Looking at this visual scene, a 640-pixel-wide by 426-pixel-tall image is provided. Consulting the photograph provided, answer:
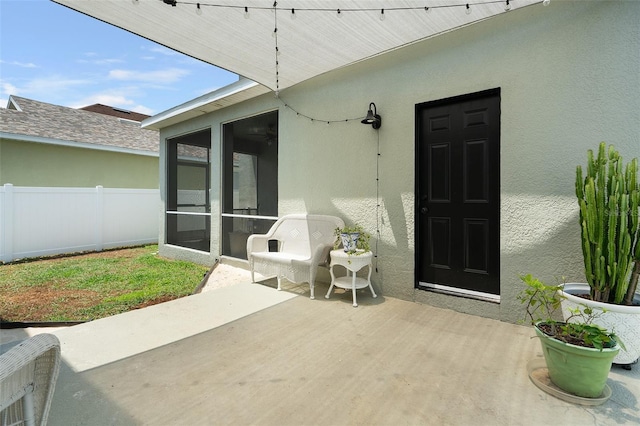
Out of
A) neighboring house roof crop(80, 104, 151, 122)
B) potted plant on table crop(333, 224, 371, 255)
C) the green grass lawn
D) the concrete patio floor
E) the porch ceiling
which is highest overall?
neighboring house roof crop(80, 104, 151, 122)

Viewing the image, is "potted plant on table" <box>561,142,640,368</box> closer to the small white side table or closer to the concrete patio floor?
the concrete patio floor

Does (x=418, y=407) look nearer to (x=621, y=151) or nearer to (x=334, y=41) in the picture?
Answer: (x=621, y=151)

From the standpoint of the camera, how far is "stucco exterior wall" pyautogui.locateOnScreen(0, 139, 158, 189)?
818cm

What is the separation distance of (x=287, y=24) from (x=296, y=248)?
2.93 meters

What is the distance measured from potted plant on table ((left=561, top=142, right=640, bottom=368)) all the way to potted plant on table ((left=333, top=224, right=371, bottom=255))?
2.04 metres

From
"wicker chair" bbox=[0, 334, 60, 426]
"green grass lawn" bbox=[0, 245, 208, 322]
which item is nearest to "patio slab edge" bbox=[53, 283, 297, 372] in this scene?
"green grass lawn" bbox=[0, 245, 208, 322]

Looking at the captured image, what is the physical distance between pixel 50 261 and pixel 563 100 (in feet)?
32.2

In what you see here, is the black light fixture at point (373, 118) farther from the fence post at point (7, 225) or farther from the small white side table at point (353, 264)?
the fence post at point (7, 225)

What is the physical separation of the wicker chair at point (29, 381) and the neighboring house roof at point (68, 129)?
30.8 ft

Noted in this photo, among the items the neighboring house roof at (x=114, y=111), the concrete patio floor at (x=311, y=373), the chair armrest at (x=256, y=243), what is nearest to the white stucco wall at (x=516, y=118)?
the concrete patio floor at (x=311, y=373)

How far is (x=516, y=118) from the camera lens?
9.91ft

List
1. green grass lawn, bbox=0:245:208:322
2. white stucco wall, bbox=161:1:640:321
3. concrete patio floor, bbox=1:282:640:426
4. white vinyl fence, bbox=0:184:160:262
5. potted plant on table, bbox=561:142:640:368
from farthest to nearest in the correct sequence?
1. white vinyl fence, bbox=0:184:160:262
2. green grass lawn, bbox=0:245:208:322
3. white stucco wall, bbox=161:1:640:321
4. potted plant on table, bbox=561:142:640:368
5. concrete patio floor, bbox=1:282:640:426

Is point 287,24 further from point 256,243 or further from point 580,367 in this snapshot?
point 580,367

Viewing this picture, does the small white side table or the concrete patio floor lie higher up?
the small white side table
